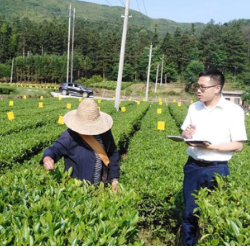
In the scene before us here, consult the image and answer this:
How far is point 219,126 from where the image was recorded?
326 cm

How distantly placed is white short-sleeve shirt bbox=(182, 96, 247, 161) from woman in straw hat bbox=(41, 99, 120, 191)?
87 cm

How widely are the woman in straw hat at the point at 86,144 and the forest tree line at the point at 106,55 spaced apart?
61.9 m

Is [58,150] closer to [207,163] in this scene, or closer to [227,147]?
[207,163]

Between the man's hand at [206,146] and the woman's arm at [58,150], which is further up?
the man's hand at [206,146]

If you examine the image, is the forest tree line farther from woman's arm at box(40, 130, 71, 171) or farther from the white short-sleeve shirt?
woman's arm at box(40, 130, 71, 171)

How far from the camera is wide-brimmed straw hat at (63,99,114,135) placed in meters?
3.25

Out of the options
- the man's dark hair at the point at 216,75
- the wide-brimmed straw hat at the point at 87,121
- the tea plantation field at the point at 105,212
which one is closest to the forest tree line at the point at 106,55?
the tea plantation field at the point at 105,212

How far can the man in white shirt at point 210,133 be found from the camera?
10.4 feet

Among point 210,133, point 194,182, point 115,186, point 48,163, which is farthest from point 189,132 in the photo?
point 48,163

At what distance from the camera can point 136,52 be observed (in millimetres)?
79000

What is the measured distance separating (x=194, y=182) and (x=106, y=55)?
72.7 meters

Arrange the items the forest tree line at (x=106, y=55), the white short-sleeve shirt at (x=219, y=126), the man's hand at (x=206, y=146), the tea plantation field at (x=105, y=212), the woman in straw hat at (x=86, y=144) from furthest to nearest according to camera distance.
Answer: the forest tree line at (x=106, y=55)
the woman in straw hat at (x=86, y=144)
the white short-sleeve shirt at (x=219, y=126)
the man's hand at (x=206, y=146)
the tea plantation field at (x=105, y=212)

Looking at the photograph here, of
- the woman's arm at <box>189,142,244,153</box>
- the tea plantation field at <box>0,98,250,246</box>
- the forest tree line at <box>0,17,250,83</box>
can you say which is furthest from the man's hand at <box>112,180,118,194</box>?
the forest tree line at <box>0,17,250,83</box>

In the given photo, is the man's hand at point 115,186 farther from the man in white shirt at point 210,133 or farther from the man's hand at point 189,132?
the man's hand at point 189,132
